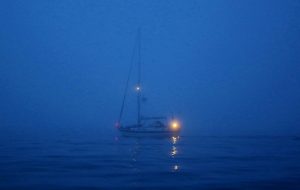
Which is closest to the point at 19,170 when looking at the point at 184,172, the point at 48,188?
the point at 48,188

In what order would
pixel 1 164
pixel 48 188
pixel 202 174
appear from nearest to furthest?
pixel 48 188, pixel 202 174, pixel 1 164

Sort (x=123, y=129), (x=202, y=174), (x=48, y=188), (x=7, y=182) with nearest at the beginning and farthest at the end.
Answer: (x=48, y=188), (x=7, y=182), (x=202, y=174), (x=123, y=129)

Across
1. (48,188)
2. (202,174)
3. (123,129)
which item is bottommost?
(48,188)

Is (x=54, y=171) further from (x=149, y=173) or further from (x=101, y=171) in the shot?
(x=149, y=173)

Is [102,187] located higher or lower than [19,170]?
lower

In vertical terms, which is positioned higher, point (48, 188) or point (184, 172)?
point (184, 172)

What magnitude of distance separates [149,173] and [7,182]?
980 centimetres

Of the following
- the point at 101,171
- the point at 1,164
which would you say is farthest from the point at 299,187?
the point at 1,164

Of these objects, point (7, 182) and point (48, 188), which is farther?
point (7, 182)

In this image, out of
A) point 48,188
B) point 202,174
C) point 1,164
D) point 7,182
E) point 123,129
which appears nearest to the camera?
point 48,188

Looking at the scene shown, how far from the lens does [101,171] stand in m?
28.3

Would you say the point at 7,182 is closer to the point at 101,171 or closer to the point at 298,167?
the point at 101,171

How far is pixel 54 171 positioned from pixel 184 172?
30.9ft

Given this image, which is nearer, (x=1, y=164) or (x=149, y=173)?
(x=149, y=173)
